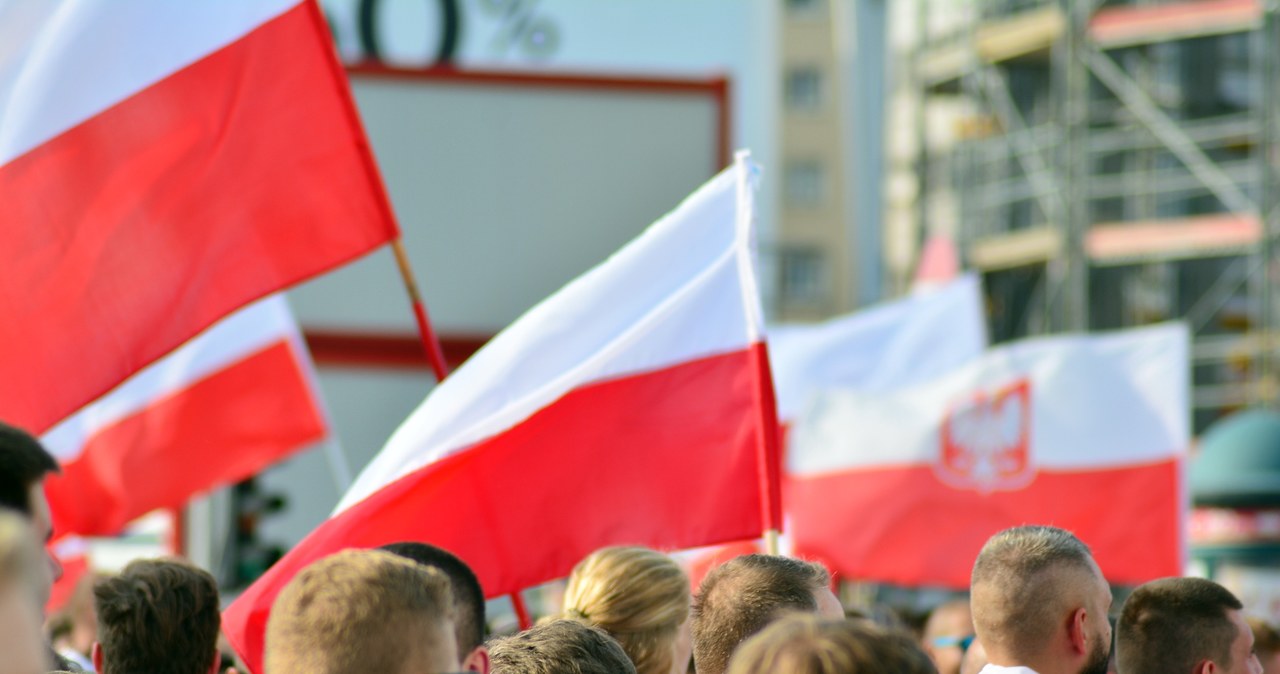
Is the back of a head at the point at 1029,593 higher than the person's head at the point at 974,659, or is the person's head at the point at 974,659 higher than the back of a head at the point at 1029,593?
the back of a head at the point at 1029,593

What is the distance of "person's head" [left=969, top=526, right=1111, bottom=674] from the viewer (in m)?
4.28

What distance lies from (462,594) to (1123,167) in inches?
→ 1126

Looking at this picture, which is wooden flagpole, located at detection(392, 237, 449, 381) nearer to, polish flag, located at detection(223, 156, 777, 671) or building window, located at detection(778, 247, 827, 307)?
polish flag, located at detection(223, 156, 777, 671)

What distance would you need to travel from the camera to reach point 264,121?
6098 mm

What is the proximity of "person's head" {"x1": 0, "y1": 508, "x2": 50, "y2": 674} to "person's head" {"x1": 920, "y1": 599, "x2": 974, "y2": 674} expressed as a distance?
5.46 m

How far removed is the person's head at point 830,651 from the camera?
235 cm

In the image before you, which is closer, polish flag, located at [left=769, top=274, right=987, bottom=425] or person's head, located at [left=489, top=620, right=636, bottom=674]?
person's head, located at [left=489, top=620, right=636, bottom=674]

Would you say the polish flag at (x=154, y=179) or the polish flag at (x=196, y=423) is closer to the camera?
the polish flag at (x=154, y=179)

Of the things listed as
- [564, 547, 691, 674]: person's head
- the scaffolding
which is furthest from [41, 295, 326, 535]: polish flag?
the scaffolding

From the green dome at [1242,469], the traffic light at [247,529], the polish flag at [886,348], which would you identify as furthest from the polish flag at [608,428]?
the green dome at [1242,469]

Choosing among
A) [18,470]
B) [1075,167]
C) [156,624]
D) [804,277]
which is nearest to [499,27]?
[156,624]

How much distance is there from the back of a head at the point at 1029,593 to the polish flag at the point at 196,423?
5.14 metres

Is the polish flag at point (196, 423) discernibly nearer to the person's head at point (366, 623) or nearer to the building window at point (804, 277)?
the person's head at point (366, 623)

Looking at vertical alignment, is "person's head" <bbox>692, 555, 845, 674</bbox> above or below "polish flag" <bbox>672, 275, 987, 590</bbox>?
above
